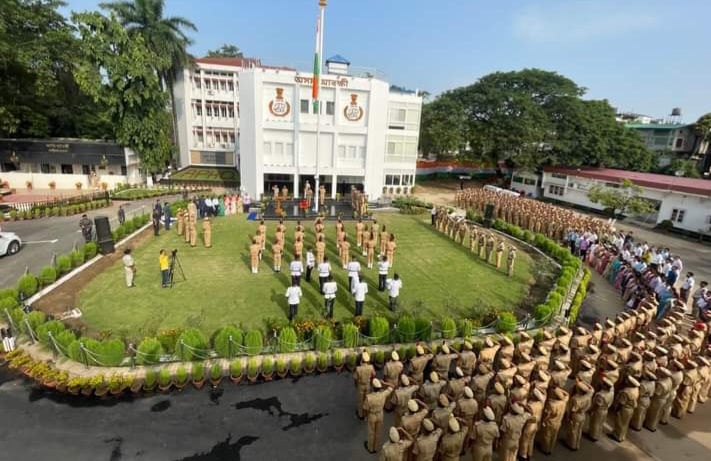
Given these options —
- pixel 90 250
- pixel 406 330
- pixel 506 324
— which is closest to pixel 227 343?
pixel 406 330

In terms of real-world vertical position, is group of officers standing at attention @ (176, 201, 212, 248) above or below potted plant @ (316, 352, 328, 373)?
above

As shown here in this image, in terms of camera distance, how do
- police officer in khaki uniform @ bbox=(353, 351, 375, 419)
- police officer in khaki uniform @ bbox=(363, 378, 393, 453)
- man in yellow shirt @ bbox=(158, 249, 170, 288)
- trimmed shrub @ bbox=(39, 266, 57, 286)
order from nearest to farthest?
police officer in khaki uniform @ bbox=(363, 378, 393, 453) → police officer in khaki uniform @ bbox=(353, 351, 375, 419) → trimmed shrub @ bbox=(39, 266, 57, 286) → man in yellow shirt @ bbox=(158, 249, 170, 288)

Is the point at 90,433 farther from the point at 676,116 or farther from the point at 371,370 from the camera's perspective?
the point at 676,116

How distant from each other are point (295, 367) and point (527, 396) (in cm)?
516

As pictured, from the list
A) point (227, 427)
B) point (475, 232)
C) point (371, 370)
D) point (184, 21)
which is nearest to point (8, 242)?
point (227, 427)

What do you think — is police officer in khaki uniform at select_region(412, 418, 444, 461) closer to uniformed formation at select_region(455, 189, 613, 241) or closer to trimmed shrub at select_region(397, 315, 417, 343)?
trimmed shrub at select_region(397, 315, 417, 343)

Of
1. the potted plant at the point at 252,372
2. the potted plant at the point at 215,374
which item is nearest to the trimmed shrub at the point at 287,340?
the potted plant at the point at 252,372

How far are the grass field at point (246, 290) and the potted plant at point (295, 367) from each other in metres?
2.65

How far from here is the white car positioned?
16.0 meters

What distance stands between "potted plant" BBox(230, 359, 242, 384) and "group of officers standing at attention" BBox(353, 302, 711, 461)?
292 centimetres

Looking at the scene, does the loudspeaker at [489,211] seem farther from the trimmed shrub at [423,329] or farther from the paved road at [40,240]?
the paved road at [40,240]

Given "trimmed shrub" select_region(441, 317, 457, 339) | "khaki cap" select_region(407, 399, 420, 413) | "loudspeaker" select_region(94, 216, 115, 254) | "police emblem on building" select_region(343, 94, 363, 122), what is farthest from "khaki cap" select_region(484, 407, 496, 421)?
"police emblem on building" select_region(343, 94, 363, 122)

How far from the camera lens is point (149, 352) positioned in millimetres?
9055

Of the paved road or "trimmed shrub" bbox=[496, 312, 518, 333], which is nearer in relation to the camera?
"trimmed shrub" bbox=[496, 312, 518, 333]
